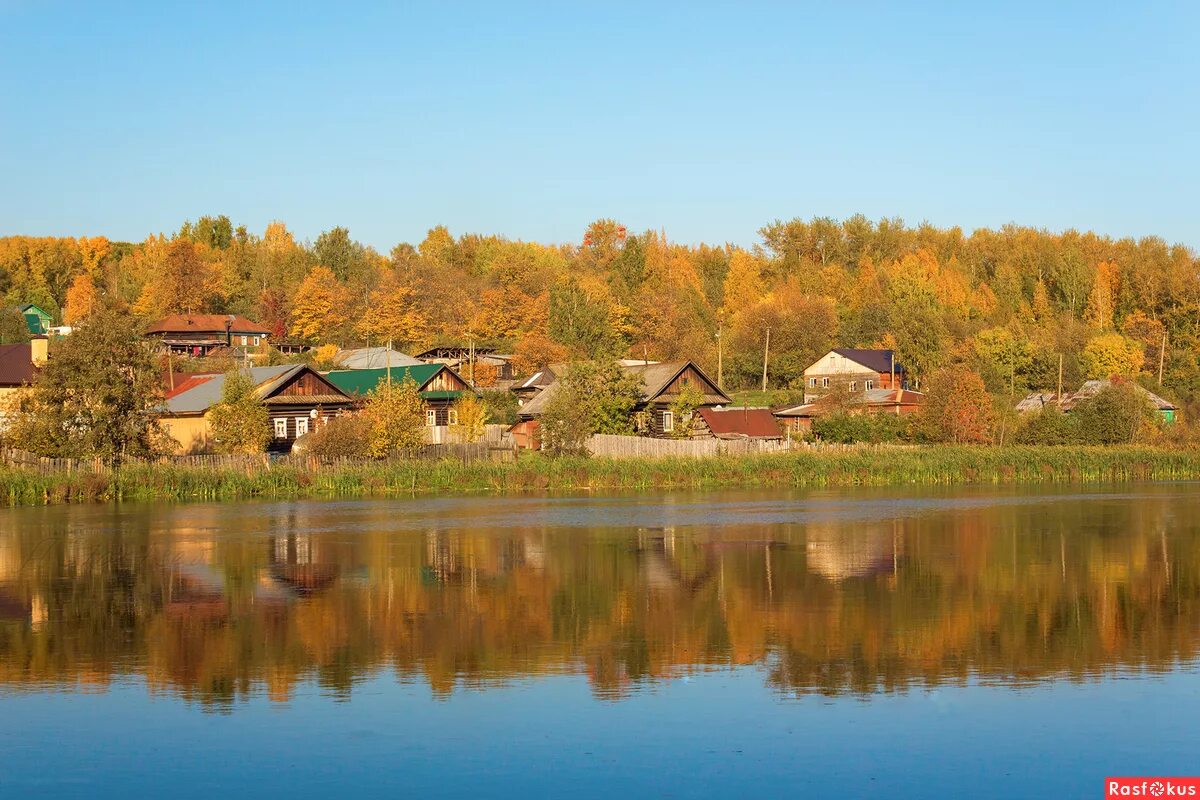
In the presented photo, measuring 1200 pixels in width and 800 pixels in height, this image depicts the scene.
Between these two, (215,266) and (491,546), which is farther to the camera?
(215,266)

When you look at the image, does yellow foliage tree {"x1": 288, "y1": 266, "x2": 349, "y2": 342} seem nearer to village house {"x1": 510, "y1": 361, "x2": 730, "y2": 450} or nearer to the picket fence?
village house {"x1": 510, "y1": 361, "x2": 730, "y2": 450}

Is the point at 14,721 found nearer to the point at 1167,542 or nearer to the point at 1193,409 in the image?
the point at 1167,542

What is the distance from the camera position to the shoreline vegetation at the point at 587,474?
47.7 m

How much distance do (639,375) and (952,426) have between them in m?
16.4

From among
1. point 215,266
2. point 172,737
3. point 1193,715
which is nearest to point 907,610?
point 1193,715

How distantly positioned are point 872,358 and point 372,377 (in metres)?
43.4

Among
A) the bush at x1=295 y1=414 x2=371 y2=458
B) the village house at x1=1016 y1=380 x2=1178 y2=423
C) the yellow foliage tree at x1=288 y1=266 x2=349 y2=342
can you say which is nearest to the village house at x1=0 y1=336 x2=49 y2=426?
the bush at x1=295 y1=414 x2=371 y2=458

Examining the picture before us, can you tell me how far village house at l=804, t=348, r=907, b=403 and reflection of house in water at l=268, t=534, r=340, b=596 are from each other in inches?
2704

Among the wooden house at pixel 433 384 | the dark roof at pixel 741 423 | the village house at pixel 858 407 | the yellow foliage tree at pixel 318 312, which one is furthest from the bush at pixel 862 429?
the yellow foliage tree at pixel 318 312

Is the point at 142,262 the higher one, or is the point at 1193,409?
the point at 142,262

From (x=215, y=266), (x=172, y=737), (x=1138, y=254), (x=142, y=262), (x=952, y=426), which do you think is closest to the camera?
(x=172, y=737)

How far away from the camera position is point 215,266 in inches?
5837

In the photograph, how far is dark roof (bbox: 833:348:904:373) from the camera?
102319mm

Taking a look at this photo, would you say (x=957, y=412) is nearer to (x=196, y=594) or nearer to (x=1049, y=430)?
(x=1049, y=430)
